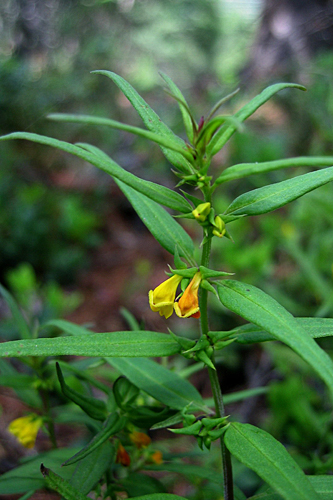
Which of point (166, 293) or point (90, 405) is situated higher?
point (166, 293)

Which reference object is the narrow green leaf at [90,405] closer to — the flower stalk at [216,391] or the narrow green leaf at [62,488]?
the narrow green leaf at [62,488]

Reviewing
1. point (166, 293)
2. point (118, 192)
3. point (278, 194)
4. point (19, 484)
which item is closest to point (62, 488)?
point (19, 484)

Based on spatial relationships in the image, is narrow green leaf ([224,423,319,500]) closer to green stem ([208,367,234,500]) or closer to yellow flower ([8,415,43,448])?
green stem ([208,367,234,500])

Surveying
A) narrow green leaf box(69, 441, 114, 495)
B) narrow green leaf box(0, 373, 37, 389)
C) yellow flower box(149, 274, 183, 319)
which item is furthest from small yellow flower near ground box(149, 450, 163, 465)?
yellow flower box(149, 274, 183, 319)

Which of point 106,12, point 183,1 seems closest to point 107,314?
point 106,12

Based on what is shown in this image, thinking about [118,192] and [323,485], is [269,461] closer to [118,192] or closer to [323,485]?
[323,485]

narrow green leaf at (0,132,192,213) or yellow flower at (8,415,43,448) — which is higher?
narrow green leaf at (0,132,192,213)

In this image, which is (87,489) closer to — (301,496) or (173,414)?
(173,414)

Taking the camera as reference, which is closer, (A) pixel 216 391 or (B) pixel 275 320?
(B) pixel 275 320
